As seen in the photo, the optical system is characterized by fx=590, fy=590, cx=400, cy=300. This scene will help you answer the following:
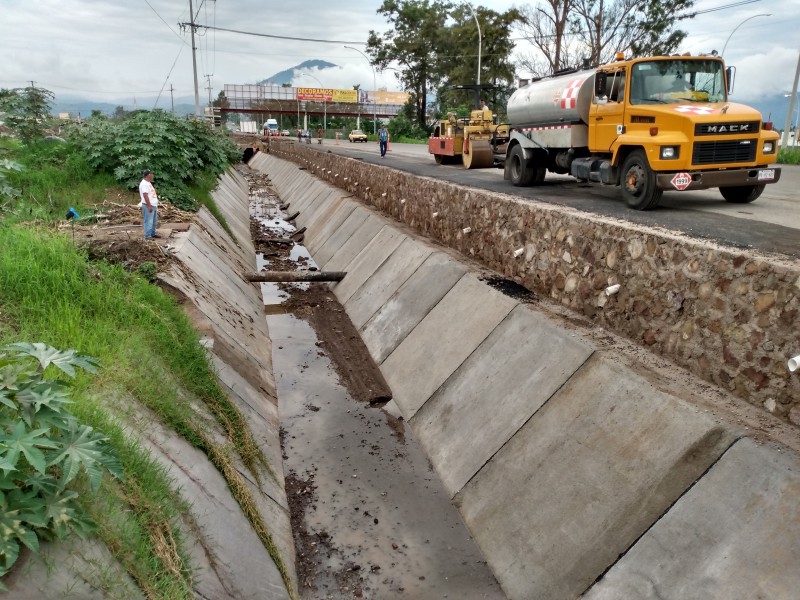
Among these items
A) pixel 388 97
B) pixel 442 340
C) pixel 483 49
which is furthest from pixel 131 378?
pixel 388 97

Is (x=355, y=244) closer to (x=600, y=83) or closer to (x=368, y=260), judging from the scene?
(x=368, y=260)

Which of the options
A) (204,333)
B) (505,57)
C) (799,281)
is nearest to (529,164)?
(204,333)

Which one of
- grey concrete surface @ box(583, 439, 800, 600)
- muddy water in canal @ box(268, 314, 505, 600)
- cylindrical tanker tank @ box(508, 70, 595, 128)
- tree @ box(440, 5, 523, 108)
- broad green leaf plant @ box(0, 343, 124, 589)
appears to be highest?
tree @ box(440, 5, 523, 108)

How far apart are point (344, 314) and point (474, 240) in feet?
13.5

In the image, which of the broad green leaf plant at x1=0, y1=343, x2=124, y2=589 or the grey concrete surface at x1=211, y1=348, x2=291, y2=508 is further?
the grey concrete surface at x1=211, y1=348, x2=291, y2=508

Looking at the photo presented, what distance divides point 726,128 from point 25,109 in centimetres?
1704

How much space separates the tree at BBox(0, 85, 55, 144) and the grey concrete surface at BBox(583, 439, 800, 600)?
17669 millimetres

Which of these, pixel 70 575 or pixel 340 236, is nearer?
pixel 70 575

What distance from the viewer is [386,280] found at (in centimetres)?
1284

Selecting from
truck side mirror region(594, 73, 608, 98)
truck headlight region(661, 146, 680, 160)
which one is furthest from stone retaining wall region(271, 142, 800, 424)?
truck side mirror region(594, 73, 608, 98)

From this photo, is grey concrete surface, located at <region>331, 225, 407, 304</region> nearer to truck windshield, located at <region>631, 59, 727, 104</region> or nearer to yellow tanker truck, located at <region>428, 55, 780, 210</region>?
yellow tanker truck, located at <region>428, 55, 780, 210</region>

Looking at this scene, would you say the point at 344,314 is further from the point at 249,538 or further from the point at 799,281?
the point at 799,281

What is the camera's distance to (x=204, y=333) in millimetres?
8156

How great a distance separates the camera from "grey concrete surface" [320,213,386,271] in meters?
15.9
